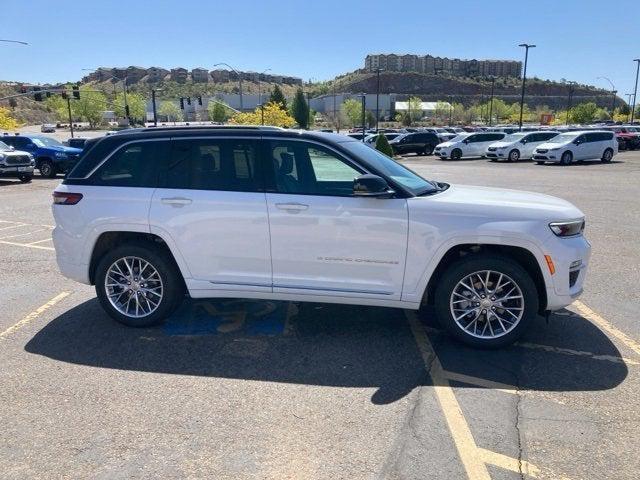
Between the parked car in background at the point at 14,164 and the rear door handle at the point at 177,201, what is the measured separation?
1799cm

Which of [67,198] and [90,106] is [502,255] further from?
[90,106]

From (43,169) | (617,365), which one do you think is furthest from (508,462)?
(43,169)

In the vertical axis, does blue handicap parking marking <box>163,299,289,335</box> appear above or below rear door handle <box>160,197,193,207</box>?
below

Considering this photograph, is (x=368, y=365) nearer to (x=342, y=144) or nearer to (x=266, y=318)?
(x=266, y=318)

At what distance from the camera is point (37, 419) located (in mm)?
3508

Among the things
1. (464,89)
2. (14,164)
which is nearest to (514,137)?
(14,164)

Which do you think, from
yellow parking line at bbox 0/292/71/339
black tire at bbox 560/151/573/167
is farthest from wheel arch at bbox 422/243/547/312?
black tire at bbox 560/151/573/167

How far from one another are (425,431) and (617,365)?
197 centimetres

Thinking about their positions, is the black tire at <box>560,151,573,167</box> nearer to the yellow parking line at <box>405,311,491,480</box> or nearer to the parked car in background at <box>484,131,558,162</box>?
the parked car in background at <box>484,131,558,162</box>

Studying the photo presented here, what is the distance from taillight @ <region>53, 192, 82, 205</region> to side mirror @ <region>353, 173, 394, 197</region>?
2.68m

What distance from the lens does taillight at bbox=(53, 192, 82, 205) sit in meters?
5.02

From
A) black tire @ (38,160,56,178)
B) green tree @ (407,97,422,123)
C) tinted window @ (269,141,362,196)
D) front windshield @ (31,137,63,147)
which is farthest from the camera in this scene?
green tree @ (407,97,422,123)

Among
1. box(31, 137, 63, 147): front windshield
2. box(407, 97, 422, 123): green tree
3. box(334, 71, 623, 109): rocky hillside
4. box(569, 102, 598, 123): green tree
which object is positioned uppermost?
box(334, 71, 623, 109): rocky hillside

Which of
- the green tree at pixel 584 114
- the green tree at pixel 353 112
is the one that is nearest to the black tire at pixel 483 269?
the green tree at pixel 584 114
